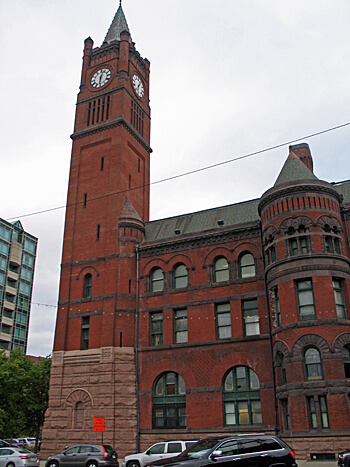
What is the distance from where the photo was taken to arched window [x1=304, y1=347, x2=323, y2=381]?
26.2m

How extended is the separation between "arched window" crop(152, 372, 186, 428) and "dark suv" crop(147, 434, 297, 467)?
17.0 metres

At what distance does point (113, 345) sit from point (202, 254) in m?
9.29

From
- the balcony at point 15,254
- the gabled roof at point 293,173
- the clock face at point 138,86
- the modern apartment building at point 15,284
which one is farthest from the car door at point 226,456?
the balcony at point 15,254

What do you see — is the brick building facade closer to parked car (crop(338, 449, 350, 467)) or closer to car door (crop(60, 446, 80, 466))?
parked car (crop(338, 449, 350, 467))

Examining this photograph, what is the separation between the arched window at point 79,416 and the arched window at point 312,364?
53.6ft

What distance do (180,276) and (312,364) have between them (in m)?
12.4

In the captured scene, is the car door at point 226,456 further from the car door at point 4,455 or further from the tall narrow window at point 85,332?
the tall narrow window at point 85,332

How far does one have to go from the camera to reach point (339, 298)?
2827 cm

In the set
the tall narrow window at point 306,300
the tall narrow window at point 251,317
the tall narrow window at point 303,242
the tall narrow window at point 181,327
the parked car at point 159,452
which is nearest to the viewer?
the parked car at point 159,452

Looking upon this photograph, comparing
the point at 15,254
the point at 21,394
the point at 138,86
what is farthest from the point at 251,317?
the point at 15,254

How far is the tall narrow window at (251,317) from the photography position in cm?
3142

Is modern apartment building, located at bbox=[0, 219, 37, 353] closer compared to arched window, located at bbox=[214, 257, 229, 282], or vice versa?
arched window, located at bbox=[214, 257, 229, 282]

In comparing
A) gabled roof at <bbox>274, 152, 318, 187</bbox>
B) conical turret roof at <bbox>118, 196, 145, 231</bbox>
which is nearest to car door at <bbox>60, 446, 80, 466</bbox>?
conical turret roof at <bbox>118, 196, 145, 231</bbox>

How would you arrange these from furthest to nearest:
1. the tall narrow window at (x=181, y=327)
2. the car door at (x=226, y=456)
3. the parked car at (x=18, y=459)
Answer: the tall narrow window at (x=181, y=327) < the parked car at (x=18, y=459) < the car door at (x=226, y=456)
